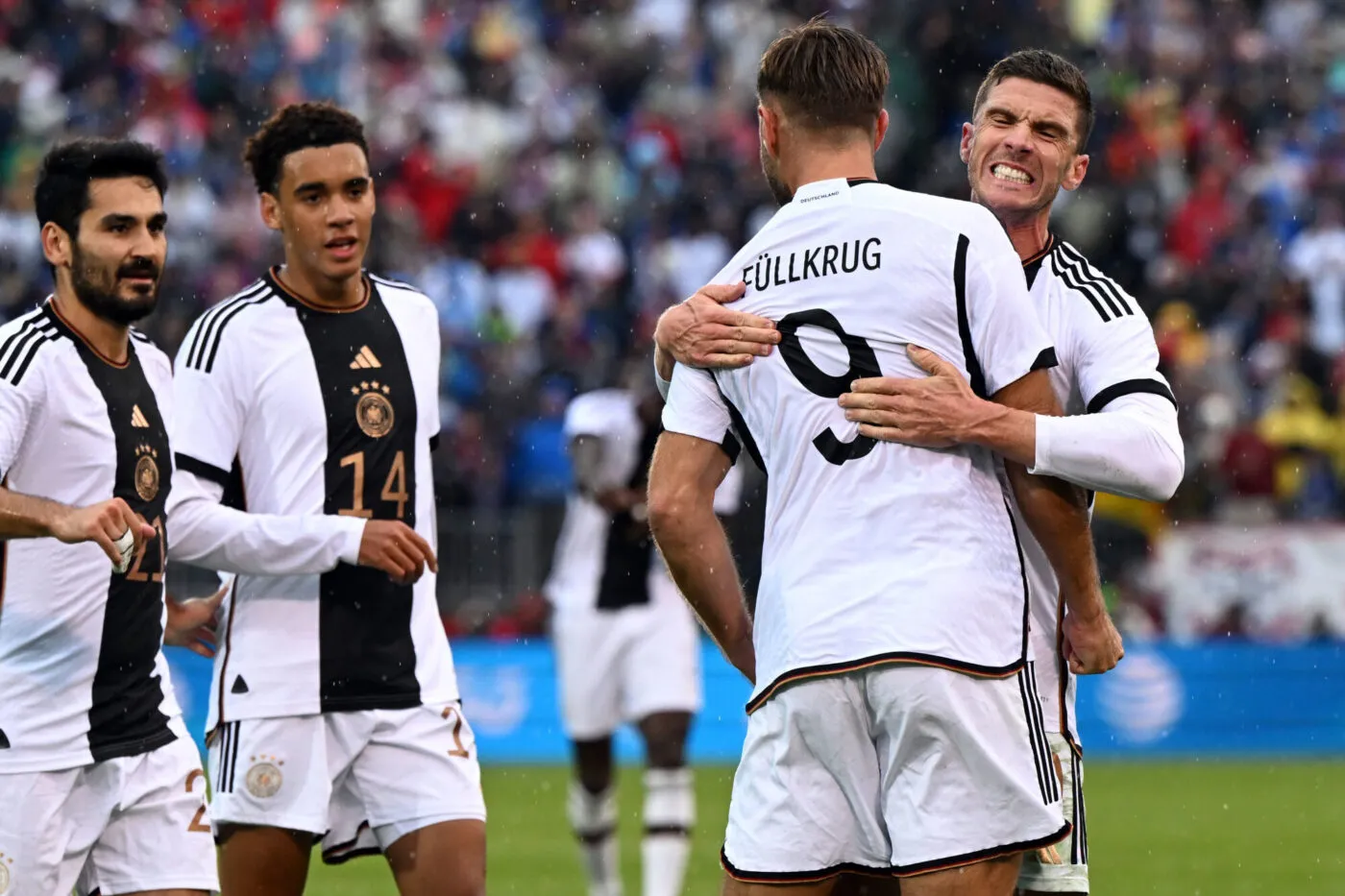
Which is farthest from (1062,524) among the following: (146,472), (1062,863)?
(146,472)

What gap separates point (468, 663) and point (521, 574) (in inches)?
31.6

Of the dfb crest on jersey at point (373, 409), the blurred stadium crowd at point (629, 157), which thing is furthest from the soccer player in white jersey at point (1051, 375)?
the blurred stadium crowd at point (629, 157)

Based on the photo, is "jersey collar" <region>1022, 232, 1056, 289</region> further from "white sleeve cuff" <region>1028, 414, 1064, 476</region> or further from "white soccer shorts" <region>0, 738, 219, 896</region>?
"white soccer shorts" <region>0, 738, 219, 896</region>

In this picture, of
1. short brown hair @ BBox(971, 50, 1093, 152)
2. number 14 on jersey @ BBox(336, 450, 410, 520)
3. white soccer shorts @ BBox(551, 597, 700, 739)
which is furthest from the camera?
white soccer shorts @ BBox(551, 597, 700, 739)

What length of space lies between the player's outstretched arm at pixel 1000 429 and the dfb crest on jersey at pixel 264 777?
233 centimetres

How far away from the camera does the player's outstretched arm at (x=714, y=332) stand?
4238 millimetres

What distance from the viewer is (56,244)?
18.5ft

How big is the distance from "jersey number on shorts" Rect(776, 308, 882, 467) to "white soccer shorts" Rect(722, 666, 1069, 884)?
1.44 feet

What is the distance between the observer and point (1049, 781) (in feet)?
13.5

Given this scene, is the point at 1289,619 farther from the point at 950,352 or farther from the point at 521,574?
the point at 950,352

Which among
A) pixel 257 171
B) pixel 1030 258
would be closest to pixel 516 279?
pixel 257 171

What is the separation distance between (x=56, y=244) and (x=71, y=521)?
100 cm

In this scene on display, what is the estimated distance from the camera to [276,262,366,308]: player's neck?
6051 mm

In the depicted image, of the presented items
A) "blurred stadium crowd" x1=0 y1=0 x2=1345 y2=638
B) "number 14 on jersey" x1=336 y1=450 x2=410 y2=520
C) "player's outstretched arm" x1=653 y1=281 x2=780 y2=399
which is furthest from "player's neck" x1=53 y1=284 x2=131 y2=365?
"blurred stadium crowd" x1=0 y1=0 x2=1345 y2=638
